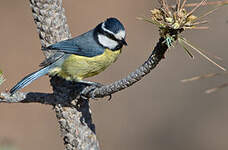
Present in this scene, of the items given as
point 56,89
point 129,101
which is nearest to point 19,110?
point 129,101

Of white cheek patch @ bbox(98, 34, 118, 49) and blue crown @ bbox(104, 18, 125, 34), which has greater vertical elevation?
blue crown @ bbox(104, 18, 125, 34)

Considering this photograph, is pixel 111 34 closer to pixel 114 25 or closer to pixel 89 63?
pixel 114 25

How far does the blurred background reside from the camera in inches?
234

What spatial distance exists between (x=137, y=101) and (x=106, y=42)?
9.96 feet

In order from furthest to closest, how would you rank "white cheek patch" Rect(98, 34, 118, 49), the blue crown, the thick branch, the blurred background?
the blurred background → "white cheek patch" Rect(98, 34, 118, 49) → the blue crown → the thick branch

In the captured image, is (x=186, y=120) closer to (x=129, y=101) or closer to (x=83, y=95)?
(x=129, y=101)

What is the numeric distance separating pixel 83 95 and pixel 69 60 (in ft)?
3.38

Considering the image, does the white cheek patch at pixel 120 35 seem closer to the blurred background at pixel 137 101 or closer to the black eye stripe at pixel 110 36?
the black eye stripe at pixel 110 36

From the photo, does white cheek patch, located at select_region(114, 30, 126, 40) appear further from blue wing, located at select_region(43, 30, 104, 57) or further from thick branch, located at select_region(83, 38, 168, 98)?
thick branch, located at select_region(83, 38, 168, 98)

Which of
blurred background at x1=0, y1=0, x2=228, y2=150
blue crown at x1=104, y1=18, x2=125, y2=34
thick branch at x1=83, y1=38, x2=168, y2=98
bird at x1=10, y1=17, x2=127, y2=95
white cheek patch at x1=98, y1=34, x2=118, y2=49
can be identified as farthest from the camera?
blurred background at x1=0, y1=0, x2=228, y2=150

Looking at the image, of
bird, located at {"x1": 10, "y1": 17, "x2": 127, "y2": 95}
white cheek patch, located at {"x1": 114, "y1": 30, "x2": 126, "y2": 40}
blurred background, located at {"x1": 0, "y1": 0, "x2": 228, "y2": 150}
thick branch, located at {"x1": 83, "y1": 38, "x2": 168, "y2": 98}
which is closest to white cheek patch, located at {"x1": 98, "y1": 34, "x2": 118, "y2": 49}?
bird, located at {"x1": 10, "y1": 17, "x2": 127, "y2": 95}

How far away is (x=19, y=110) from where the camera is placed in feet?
21.4

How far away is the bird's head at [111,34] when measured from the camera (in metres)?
3.20

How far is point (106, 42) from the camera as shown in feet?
11.8
